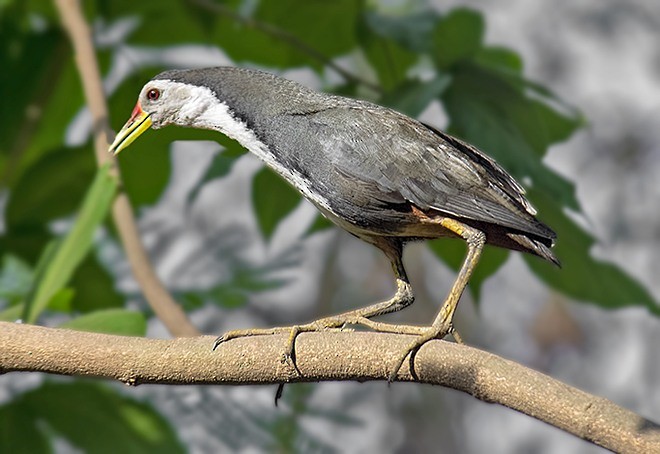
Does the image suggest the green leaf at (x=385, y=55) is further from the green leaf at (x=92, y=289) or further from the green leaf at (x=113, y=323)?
the green leaf at (x=113, y=323)

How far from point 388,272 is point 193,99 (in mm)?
2833

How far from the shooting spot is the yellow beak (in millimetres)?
2254

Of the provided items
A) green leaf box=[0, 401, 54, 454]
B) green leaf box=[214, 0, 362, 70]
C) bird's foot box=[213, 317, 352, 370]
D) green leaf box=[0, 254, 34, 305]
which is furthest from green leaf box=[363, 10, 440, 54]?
green leaf box=[0, 401, 54, 454]

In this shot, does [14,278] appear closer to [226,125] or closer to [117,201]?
[117,201]

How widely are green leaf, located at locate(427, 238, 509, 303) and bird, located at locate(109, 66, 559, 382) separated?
44 cm

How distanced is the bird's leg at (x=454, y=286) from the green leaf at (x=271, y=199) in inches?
31.2

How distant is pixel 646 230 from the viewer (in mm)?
5027

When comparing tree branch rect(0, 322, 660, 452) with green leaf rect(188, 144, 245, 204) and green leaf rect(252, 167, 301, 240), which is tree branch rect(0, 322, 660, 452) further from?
green leaf rect(252, 167, 301, 240)

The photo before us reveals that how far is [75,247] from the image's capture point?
2.42 m

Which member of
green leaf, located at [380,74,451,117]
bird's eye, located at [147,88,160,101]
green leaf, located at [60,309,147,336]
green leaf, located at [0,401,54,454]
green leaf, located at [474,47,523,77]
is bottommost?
green leaf, located at [0,401,54,454]

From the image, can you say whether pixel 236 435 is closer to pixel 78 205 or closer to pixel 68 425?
pixel 68 425

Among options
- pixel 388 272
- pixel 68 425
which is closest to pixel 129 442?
pixel 68 425

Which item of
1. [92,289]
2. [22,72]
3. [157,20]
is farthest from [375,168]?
[22,72]

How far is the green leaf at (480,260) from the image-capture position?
2547mm
